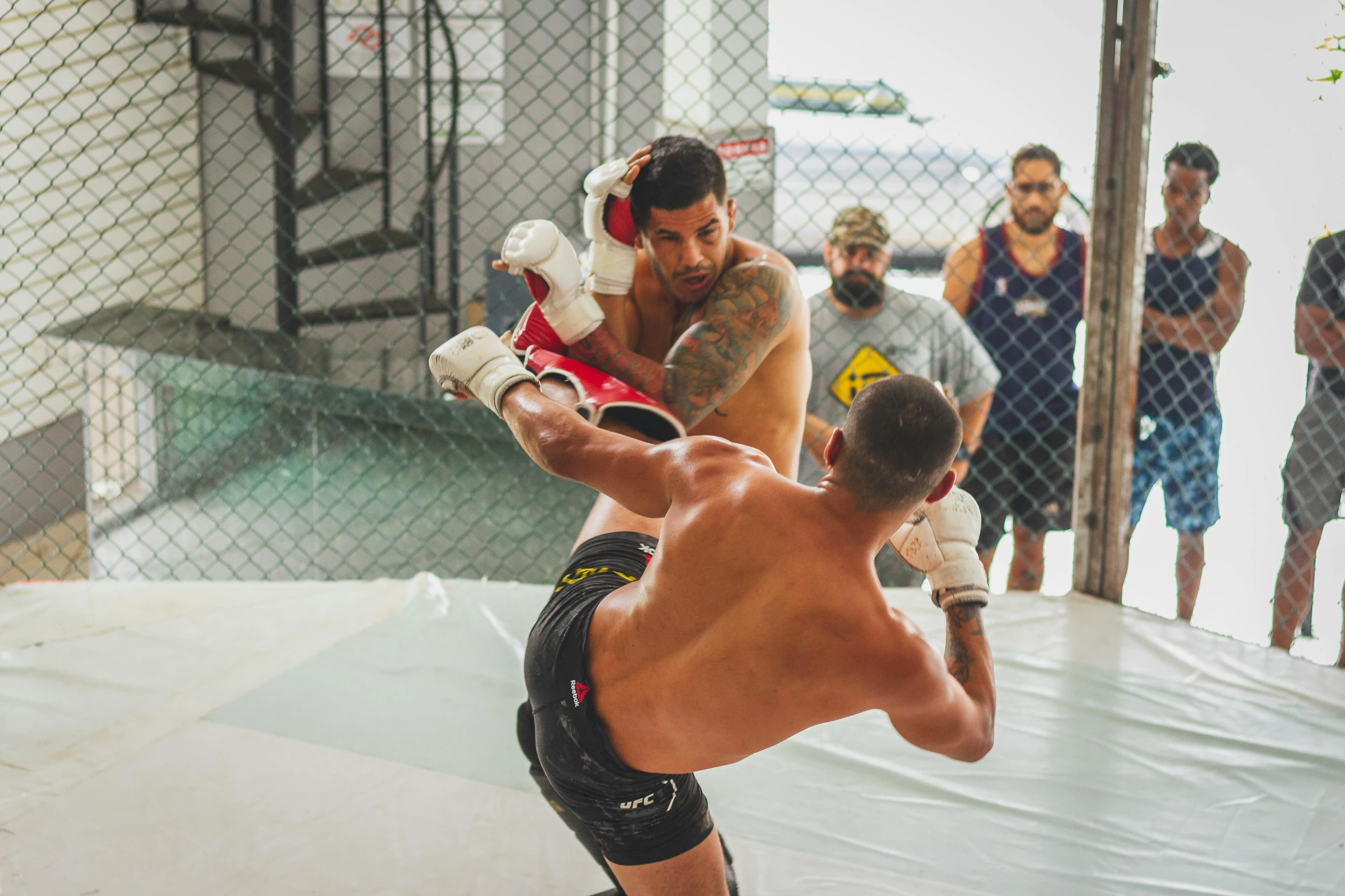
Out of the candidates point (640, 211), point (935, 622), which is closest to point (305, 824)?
point (640, 211)

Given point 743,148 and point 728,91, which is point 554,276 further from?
point 728,91

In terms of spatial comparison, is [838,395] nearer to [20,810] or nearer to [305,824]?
[305,824]

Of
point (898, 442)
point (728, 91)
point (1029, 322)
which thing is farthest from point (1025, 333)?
point (898, 442)

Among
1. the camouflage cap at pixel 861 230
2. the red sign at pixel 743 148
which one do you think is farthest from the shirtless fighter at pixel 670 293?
the red sign at pixel 743 148

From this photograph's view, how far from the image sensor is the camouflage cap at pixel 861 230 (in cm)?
280

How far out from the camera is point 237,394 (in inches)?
151

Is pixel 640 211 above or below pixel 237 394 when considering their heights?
above

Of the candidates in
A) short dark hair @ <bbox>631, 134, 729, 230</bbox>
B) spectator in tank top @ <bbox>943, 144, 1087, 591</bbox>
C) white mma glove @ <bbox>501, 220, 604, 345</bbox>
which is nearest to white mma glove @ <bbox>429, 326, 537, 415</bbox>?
white mma glove @ <bbox>501, 220, 604, 345</bbox>

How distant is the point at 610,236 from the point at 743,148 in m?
2.67

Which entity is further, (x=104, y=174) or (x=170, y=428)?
(x=104, y=174)

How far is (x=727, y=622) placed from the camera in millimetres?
1086

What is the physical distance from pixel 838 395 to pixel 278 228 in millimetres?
2520

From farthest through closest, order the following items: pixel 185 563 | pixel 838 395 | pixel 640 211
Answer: pixel 185 563 → pixel 838 395 → pixel 640 211

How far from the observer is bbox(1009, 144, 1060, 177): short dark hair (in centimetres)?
287
